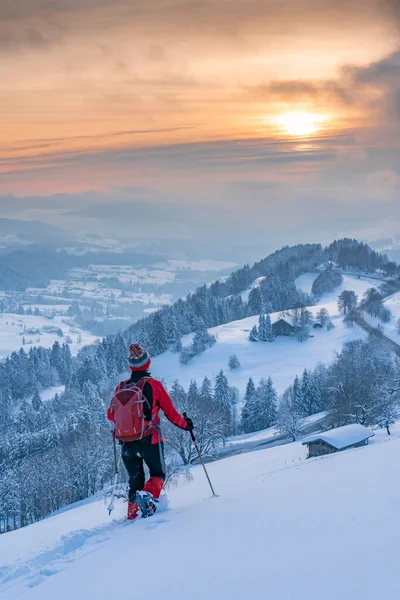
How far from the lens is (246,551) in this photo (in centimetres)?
599

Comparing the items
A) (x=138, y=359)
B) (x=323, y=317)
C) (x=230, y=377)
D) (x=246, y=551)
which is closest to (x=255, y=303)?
(x=323, y=317)

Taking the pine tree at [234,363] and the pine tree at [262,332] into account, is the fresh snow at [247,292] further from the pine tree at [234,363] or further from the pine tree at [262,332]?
the pine tree at [234,363]

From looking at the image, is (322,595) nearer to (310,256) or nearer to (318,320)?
(318,320)

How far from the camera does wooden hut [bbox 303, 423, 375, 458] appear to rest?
35.8 m

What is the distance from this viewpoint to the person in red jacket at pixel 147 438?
8820 millimetres

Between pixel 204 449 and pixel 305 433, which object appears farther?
pixel 305 433

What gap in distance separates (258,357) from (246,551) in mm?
100669

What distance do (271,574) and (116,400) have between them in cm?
437

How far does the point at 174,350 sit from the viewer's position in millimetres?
115688

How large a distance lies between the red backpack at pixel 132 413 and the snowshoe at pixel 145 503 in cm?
89

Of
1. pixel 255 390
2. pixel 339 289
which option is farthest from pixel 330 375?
pixel 339 289

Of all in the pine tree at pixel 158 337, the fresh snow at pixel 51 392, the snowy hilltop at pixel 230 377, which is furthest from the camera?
the fresh snow at pixel 51 392

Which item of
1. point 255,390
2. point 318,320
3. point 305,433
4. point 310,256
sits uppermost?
point 310,256

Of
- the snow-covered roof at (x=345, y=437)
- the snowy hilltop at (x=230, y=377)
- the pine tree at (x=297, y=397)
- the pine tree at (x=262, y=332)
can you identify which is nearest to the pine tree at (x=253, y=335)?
the snowy hilltop at (x=230, y=377)
